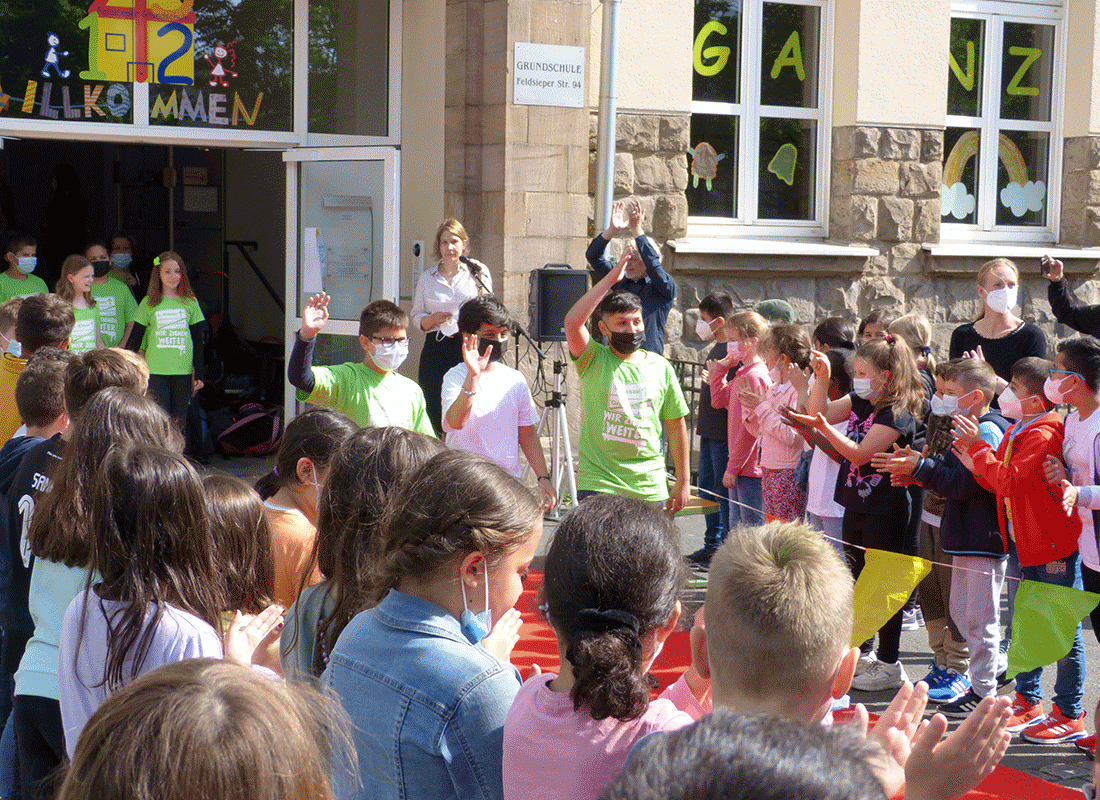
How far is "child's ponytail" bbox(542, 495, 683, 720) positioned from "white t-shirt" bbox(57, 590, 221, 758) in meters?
0.73

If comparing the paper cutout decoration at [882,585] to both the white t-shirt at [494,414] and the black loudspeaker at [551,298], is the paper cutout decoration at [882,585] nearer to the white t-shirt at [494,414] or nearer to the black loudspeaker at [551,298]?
the white t-shirt at [494,414]

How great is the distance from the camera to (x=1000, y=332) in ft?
22.6

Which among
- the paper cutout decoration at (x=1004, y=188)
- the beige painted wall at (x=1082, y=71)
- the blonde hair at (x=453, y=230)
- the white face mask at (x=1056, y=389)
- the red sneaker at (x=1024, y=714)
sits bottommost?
the red sneaker at (x=1024, y=714)

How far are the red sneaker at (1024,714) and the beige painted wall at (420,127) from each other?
5354mm

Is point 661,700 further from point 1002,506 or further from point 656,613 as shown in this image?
point 1002,506

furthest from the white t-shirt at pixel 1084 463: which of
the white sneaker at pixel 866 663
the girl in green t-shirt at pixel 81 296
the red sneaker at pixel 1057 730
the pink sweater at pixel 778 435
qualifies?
the girl in green t-shirt at pixel 81 296

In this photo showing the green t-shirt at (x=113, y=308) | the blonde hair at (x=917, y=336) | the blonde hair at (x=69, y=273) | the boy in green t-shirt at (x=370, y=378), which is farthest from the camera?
the green t-shirt at (x=113, y=308)

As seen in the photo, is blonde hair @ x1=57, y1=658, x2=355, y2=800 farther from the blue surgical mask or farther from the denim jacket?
the blue surgical mask

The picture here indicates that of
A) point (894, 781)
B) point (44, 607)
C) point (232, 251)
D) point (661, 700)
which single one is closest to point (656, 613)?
point (661, 700)

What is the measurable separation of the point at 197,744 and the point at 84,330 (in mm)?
7388

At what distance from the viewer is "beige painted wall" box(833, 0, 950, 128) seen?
932cm

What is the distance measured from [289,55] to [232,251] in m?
5.11

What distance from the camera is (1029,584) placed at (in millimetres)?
4117

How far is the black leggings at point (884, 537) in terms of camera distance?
499cm
